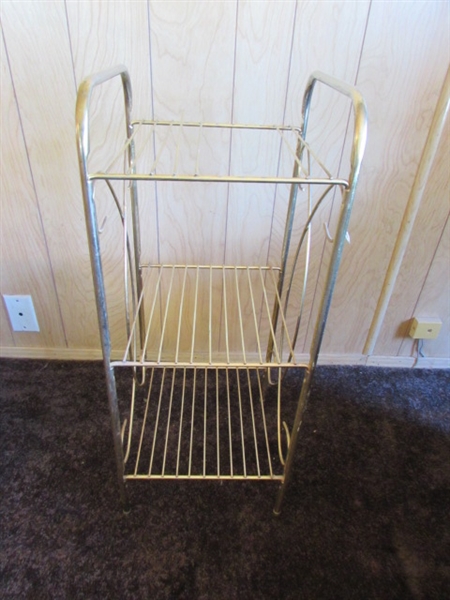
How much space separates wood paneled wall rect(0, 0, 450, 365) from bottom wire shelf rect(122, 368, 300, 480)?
0.42 m

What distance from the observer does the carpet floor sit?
0.95m

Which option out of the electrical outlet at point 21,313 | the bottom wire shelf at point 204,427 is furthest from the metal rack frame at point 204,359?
the electrical outlet at point 21,313

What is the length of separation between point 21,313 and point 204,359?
26.0 inches

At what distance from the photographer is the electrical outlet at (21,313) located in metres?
1.40

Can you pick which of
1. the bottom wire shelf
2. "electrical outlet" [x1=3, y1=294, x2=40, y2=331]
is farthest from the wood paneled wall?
the bottom wire shelf

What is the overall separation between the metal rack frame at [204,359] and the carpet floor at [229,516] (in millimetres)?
75

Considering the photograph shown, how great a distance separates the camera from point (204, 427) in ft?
4.27

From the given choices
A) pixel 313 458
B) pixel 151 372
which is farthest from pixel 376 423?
pixel 151 372

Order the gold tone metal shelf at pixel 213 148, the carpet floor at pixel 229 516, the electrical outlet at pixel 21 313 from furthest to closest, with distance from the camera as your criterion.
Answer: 1. the electrical outlet at pixel 21 313
2. the gold tone metal shelf at pixel 213 148
3. the carpet floor at pixel 229 516

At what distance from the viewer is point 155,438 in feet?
4.13

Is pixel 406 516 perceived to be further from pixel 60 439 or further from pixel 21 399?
pixel 21 399

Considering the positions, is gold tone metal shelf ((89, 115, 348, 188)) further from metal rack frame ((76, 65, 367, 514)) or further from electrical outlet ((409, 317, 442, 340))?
electrical outlet ((409, 317, 442, 340))

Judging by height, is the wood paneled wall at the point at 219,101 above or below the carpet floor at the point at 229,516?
above

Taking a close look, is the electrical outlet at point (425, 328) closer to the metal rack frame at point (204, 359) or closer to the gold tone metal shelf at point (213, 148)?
the metal rack frame at point (204, 359)
